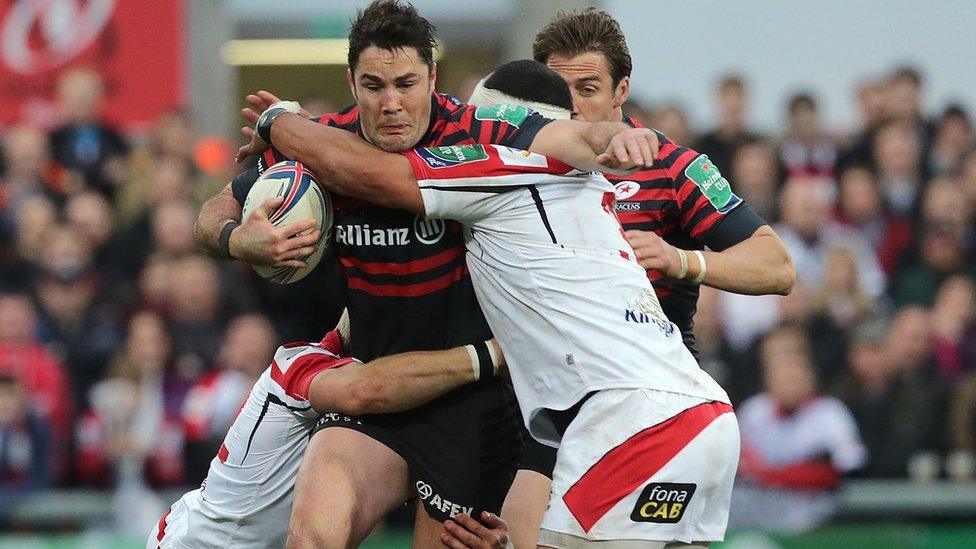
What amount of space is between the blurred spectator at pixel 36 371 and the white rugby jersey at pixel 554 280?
17.7 ft

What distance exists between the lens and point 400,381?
19.6 ft

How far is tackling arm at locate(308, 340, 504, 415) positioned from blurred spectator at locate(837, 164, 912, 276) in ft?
19.8

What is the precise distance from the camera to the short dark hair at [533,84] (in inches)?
235

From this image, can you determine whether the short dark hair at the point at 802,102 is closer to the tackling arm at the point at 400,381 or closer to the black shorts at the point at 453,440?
the black shorts at the point at 453,440

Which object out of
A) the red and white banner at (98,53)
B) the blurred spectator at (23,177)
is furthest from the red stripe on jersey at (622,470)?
the red and white banner at (98,53)

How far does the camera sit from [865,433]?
10.5 meters

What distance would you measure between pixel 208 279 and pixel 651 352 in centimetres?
572

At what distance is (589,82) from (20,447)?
5268mm

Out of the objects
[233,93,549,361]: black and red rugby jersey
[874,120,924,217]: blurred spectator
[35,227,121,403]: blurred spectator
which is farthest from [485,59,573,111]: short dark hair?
[874,120,924,217]: blurred spectator

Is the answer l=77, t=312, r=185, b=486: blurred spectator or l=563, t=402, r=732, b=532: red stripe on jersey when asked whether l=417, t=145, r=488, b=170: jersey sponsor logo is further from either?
l=77, t=312, r=185, b=486: blurred spectator

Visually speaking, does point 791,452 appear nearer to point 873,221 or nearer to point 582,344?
point 873,221

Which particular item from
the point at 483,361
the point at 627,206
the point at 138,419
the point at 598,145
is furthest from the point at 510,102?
the point at 138,419

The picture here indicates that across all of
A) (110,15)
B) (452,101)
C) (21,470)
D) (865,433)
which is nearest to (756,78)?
(865,433)

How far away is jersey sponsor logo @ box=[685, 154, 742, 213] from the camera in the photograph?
248 inches
